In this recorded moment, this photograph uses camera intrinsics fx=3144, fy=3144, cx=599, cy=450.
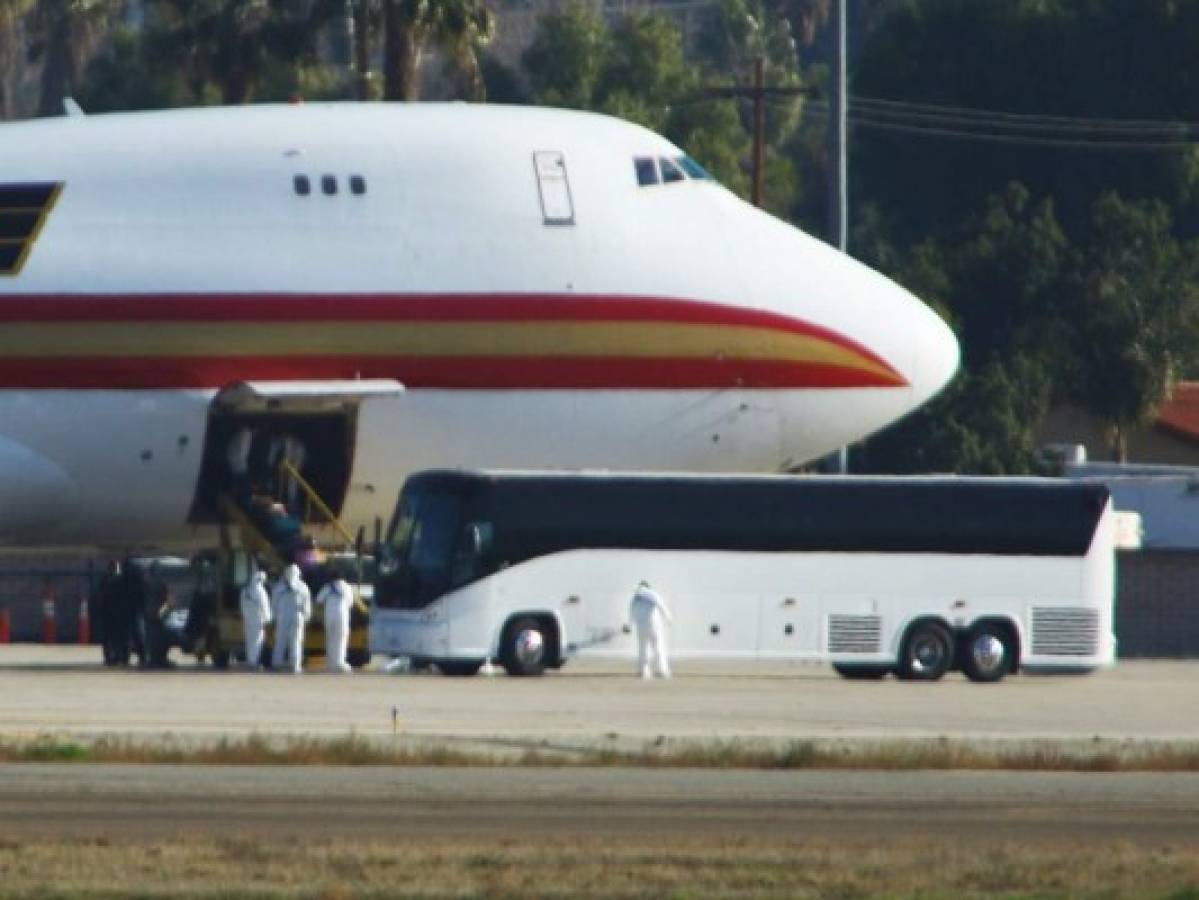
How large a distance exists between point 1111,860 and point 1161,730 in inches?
486

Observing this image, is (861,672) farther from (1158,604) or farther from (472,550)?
(1158,604)

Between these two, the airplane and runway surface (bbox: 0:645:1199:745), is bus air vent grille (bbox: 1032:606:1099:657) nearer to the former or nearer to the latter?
runway surface (bbox: 0:645:1199:745)

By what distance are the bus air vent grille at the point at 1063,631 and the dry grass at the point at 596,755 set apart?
Result: 1247 centimetres

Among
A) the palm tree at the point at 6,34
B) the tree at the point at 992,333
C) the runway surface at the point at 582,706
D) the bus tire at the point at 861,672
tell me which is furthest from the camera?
the palm tree at the point at 6,34

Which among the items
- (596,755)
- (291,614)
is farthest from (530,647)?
→ (596,755)

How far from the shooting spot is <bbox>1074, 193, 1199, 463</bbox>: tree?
268 ft

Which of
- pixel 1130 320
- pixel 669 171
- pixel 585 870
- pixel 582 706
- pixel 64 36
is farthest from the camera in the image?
pixel 64 36

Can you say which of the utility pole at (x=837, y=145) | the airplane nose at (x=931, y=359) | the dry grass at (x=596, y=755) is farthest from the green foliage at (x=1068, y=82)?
the dry grass at (x=596, y=755)

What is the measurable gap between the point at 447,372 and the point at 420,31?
75.8 feet

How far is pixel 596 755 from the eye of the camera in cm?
2927

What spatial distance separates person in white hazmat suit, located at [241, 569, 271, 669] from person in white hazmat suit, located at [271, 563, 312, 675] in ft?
0.60

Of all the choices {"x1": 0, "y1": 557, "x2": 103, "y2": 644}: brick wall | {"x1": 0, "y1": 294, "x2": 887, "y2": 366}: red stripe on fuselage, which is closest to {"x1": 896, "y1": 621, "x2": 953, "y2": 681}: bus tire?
{"x1": 0, "y1": 294, "x2": 887, "y2": 366}: red stripe on fuselage

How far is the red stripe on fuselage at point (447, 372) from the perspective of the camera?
40594 millimetres

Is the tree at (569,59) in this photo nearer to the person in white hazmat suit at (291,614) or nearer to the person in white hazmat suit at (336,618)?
Answer: the person in white hazmat suit at (336,618)
